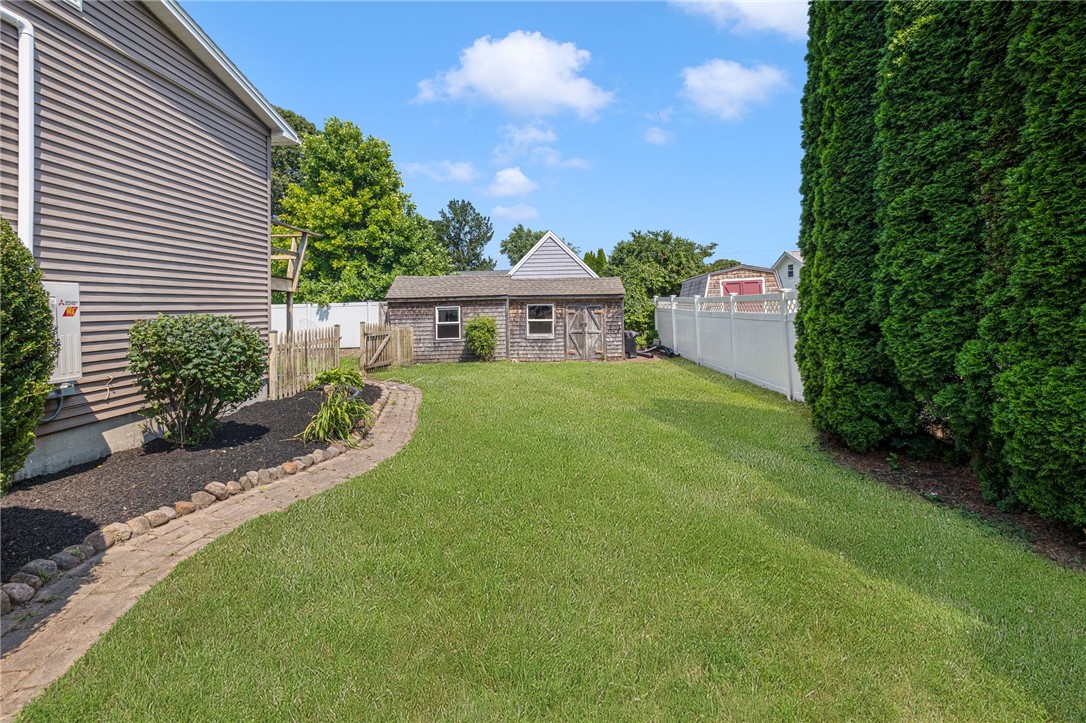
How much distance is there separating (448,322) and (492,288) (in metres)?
1.78

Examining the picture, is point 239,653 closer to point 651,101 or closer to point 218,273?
point 218,273

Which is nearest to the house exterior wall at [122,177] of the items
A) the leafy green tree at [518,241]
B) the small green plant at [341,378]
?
the small green plant at [341,378]

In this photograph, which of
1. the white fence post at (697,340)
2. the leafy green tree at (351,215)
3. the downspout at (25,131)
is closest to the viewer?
the downspout at (25,131)

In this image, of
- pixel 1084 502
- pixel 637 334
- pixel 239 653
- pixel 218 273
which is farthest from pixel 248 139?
pixel 637 334

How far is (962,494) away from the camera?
4418mm

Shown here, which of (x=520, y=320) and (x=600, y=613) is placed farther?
(x=520, y=320)

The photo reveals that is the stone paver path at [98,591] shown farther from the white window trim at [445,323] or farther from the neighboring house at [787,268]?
the neighboring house at [787,268]

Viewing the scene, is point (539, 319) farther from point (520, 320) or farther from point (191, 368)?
point (191, 368)

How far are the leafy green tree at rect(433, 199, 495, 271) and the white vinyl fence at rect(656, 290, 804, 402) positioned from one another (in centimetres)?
4613

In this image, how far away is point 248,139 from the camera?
8.11m

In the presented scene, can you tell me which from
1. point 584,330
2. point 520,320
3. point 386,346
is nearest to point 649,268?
point 584,330

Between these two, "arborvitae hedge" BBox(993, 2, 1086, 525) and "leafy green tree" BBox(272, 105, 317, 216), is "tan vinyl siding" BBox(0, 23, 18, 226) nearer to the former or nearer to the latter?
"arborvitae hedge" BBox(993, 2, 1086, 525)

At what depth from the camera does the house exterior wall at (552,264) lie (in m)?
19.6

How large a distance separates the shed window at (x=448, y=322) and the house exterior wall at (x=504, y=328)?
138 mm
